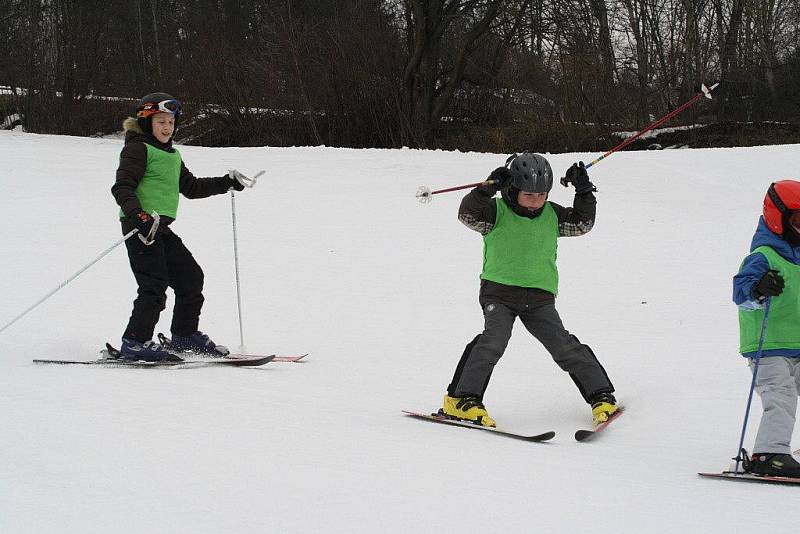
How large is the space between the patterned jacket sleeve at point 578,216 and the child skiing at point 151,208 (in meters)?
2.31

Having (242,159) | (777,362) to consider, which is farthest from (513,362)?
(242,159)

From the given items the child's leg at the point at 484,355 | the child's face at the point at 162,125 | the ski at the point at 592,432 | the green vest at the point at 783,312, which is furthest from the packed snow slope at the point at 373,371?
the child's face at the point at 162,125

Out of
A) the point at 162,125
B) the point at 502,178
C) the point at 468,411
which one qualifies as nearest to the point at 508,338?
the point at 468,411

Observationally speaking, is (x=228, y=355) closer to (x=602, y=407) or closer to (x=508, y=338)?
(x=508, y=338)

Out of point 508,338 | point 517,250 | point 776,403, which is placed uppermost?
point 517,250

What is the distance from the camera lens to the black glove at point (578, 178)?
4.54m

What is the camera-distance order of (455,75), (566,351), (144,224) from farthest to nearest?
(455,75) → (144,224) → (566,351)

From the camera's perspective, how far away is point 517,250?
14.8 feet

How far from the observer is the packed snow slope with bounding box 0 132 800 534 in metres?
2.81

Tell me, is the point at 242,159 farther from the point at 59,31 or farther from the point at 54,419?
the point at 59,31

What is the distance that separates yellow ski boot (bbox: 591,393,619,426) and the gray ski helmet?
1.08 m

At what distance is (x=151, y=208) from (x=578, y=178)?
101 inches

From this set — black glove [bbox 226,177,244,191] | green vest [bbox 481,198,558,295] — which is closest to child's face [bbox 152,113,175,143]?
black glove [bbox 226,177,244,191]

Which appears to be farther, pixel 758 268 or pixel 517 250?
pixel 517 250
